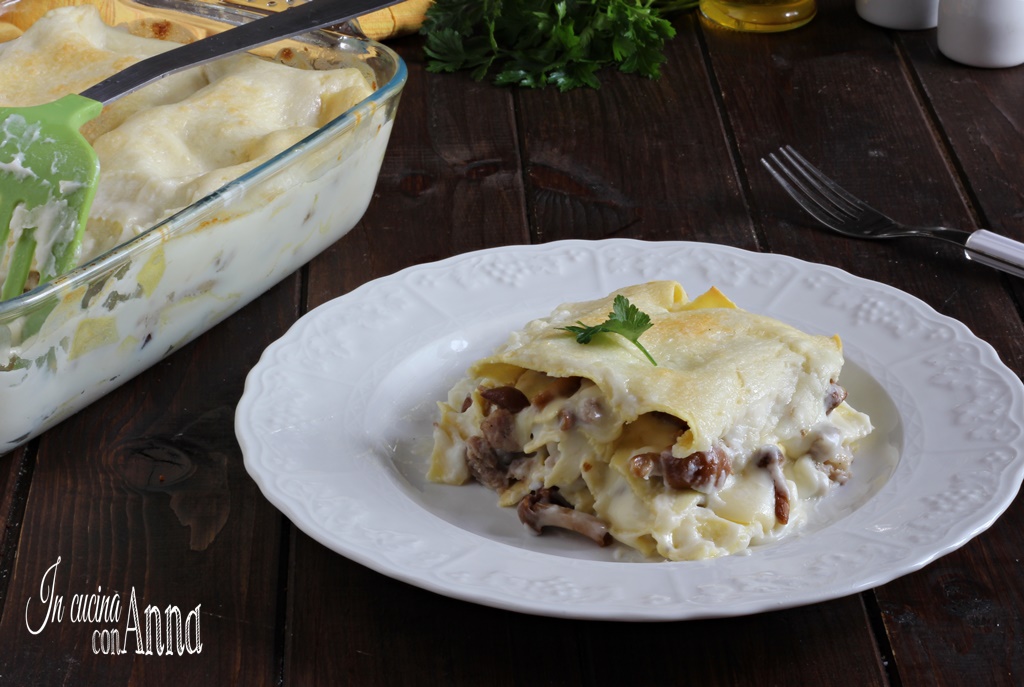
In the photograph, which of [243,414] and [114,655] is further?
[243,414]

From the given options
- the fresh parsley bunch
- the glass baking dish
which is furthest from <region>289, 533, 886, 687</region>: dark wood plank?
the fresh parsley bunch

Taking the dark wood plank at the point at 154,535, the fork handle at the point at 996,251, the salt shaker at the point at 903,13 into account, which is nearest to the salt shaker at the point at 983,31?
the salt shaker at the point at 903,13

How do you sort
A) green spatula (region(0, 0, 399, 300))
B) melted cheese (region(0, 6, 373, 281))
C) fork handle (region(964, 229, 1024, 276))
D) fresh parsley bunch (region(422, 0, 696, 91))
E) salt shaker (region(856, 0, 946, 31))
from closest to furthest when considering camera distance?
green spatula (region(0, 0, 399, 300))
melted cheese (region(0, 6, 373, 281))
fork handle (region(964, 229, 1024, 276))
fresh parsley bunch (region(422, 0, 696, 91))
salt shaker (region(856, 0, 946, 31))

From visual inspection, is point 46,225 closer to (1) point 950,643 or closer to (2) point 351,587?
(2) point 351,587

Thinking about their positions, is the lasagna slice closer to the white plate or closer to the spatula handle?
the white plate

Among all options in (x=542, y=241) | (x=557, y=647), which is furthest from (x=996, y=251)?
(x=557, y=647)

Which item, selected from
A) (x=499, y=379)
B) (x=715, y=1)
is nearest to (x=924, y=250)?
(x=499, y=379)
